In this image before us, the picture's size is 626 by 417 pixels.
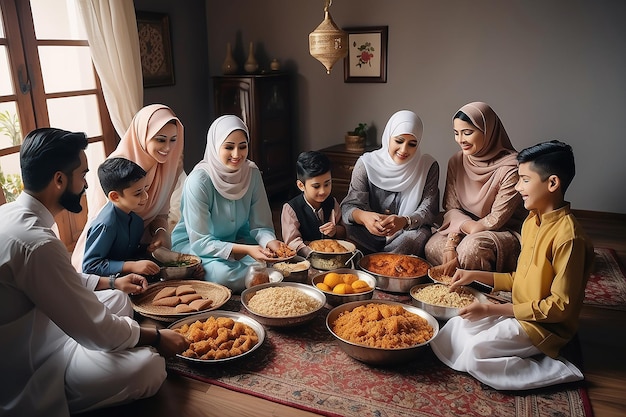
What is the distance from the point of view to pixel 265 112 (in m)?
4.90

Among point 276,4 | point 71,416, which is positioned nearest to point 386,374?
point 71,416

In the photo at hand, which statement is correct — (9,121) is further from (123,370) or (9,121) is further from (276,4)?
(276,4)

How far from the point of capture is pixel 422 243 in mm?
3035

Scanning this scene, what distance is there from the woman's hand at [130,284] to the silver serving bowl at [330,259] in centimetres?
94

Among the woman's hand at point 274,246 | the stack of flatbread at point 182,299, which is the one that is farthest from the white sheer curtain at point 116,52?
the stack of flatbread at point 182,299

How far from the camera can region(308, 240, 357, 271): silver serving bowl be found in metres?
2.72

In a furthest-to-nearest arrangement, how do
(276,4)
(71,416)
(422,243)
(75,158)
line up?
1. (276,4)
2. (422,243)
3. (71,416)
4. (75,158)

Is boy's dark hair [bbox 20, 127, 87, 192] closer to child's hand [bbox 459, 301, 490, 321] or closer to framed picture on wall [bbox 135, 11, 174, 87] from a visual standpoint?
child's hand [bbox 459, 301, 490, 321]

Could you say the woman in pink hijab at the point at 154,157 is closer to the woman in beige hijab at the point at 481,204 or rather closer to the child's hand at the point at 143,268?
the child's hand at the point at 143,268

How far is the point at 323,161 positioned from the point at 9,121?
7.35 ft

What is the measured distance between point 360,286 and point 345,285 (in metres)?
0.08

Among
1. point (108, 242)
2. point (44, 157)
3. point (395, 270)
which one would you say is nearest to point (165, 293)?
point (108, 242)

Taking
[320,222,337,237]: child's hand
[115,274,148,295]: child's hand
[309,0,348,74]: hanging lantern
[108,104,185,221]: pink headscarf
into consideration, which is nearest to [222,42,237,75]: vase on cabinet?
[309,0,348,74]: hanging lantern

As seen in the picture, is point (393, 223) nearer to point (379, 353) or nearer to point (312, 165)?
point (312, 165)
